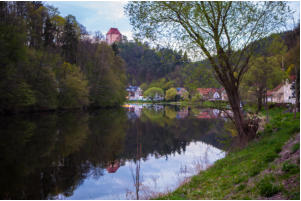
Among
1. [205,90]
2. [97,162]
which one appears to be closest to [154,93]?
[205,90]

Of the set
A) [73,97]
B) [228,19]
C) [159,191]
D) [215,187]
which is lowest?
[159,191]

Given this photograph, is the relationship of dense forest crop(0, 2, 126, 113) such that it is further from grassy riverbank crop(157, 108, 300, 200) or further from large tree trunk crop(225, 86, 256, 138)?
grassy riverbank crop(157, 108, 300, 200)

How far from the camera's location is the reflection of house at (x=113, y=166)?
11.8m

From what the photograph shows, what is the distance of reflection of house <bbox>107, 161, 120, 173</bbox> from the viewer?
11750mm

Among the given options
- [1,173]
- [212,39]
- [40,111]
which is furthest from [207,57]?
[40,111]

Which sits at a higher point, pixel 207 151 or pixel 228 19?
pixel 228 19

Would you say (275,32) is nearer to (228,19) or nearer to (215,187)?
(228,19)

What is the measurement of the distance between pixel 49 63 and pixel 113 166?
104ft

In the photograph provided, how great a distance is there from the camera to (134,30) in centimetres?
1295

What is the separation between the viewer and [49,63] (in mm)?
40062

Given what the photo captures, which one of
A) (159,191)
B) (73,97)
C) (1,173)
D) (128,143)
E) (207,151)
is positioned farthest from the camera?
(73,97)

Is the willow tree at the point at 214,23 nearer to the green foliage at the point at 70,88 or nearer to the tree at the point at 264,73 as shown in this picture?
the tree at the point at 264,73

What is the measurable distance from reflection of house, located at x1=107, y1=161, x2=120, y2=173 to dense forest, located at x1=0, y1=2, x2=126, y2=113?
→ 74.9ft

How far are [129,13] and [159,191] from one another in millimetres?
8108
